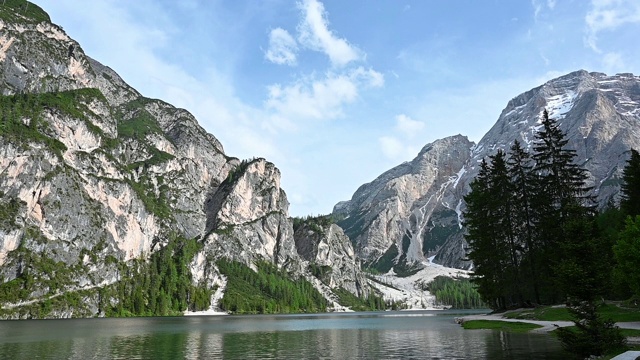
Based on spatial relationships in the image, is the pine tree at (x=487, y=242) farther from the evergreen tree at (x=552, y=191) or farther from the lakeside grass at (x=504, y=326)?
the lakeside grass at (x=504, y=326)

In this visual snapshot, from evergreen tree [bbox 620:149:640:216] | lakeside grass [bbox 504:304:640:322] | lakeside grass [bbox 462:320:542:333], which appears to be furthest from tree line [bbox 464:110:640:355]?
lakeside grass [bbox 462:320:542:333]

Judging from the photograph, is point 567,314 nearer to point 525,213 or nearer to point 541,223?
point 541,223

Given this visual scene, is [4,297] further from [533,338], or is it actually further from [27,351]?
[533,338]

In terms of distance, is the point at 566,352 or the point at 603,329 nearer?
the point at 603,329

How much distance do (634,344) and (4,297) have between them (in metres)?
208

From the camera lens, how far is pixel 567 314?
160ft

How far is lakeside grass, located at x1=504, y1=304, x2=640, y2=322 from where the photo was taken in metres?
41.7

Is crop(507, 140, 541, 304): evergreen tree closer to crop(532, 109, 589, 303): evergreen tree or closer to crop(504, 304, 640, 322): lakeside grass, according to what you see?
crop(532, 109, 589, 303): evergreen tree

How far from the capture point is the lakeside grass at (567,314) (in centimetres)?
4166

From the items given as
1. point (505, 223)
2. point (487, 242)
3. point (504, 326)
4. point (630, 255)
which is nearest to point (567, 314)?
point (504, 326)

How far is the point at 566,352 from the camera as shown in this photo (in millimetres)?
29125

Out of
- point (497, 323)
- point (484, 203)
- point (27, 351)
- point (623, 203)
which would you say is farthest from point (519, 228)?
point (27, 351)

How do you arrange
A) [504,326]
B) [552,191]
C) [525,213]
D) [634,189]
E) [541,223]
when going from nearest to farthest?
[504,326] < [552,191] < [541,223] < [634,189] < [525,213]

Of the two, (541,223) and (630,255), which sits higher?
(541,223)
